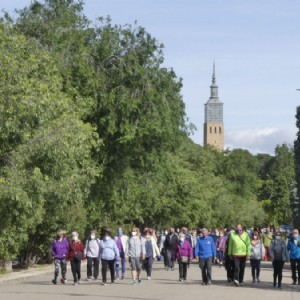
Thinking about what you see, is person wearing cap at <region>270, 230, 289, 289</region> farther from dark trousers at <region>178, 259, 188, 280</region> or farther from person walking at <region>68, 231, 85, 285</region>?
person walking at <region>68, 231, 85, 285</region>

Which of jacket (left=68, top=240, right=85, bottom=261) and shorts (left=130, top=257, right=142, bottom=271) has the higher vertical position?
jacket (left=68, top=240, right=85, bottom=261)

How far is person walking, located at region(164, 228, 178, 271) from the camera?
35050 millimetres

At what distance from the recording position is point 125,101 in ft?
131

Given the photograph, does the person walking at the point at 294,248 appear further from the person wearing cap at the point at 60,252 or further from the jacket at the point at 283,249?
the person wearing cap at the point at 60,252

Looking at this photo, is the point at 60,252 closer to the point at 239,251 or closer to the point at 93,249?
the point at 93,249

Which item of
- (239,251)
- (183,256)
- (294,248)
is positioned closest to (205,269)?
(239,251)

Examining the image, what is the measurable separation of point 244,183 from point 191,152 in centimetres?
4058

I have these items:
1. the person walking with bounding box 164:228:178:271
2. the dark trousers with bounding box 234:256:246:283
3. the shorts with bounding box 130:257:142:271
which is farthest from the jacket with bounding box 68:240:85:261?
the person walking with bounding box 164:228:178:271

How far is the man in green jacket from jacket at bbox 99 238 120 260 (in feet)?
11.4

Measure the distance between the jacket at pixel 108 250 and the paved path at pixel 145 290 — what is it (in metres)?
0.87

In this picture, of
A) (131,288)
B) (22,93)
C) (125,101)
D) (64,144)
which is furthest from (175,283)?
(125,101)

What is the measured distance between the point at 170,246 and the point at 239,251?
1004 cm

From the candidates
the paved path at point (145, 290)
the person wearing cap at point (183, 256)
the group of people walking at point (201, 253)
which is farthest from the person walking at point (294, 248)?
the person wearing cap at point (183, 256)

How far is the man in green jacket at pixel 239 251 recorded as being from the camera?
25562 millimetres
